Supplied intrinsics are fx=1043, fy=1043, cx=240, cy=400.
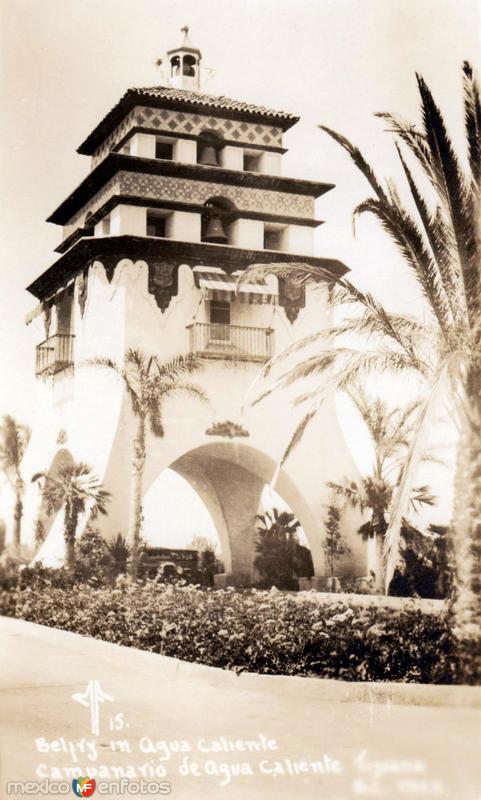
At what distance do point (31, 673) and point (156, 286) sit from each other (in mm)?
3715

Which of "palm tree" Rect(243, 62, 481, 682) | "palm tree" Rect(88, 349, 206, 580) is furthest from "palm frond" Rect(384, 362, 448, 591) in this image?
"palm tree" Rect(88, 349, 206, 580)

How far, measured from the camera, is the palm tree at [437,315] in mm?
8727

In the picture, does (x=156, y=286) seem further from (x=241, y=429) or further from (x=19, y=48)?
(x=19, y=48)

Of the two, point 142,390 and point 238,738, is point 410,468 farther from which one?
point 142,390

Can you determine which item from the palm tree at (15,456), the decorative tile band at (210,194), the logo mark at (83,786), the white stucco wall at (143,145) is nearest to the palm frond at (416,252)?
the decorative tile band at (210,194)

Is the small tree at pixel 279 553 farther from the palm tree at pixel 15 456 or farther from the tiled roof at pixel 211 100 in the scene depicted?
the tiled roof at pixel 211 100

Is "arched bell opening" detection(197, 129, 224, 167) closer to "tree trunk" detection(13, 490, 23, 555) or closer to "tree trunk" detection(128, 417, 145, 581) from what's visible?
"tree trunk" detection(128, 417, 145, 581)

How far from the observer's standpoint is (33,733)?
7246 mm

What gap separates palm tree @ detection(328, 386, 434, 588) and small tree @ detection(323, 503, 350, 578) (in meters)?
0.18

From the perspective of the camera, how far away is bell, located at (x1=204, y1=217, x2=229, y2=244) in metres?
10.1

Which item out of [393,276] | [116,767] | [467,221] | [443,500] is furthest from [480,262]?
[116,767]

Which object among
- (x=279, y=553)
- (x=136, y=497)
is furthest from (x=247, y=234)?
(x=279, y=553)

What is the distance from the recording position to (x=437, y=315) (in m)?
9.34

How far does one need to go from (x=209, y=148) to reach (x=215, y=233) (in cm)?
84
